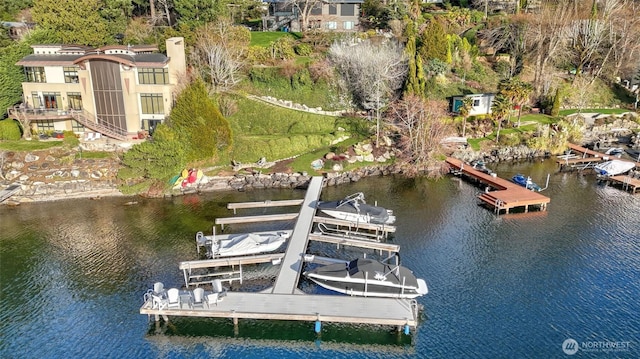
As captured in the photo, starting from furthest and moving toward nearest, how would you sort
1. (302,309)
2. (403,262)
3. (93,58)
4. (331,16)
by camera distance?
(331,16) → (93,58) → (403,262) → (302,309)

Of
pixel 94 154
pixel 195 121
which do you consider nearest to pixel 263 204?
pixel 195 121

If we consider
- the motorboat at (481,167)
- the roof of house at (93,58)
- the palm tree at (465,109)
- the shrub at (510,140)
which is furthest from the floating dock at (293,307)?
the shrub at (510,140)

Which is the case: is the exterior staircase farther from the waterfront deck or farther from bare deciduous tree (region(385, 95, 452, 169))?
bare deciduous tree (region(385, 95, 452, 169))

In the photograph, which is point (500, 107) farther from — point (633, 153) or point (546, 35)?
Answer: point (546, 35)

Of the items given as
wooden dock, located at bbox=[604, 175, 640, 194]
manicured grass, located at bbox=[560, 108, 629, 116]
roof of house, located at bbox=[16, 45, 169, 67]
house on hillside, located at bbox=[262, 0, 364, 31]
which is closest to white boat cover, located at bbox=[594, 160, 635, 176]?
wooden dock, located at bbox=[604, 175, 640, 194]

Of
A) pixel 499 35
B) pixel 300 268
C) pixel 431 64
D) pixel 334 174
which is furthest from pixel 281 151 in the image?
pixel 499 35
